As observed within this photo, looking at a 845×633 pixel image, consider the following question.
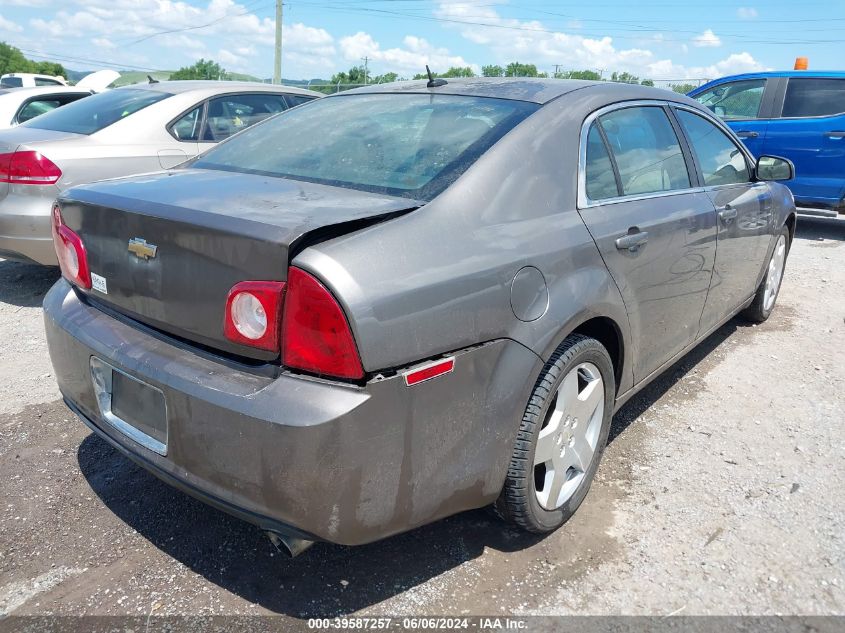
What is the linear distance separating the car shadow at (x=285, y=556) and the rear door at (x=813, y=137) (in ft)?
24.4

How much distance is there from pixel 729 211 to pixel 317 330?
268cm

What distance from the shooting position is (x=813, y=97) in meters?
8.11

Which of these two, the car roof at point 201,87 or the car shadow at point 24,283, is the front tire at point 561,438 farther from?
the car roof at point 201,87

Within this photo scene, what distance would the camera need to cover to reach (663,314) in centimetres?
301

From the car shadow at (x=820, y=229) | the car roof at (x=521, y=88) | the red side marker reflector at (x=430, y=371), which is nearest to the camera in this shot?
the red side marker reflector at (x=430, y=371)

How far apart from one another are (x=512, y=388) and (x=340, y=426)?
2.00 ft

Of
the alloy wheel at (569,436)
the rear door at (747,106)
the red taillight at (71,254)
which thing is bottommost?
the alloy wheel at (569,436)

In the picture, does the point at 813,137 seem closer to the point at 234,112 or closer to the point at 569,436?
the point at 234,112

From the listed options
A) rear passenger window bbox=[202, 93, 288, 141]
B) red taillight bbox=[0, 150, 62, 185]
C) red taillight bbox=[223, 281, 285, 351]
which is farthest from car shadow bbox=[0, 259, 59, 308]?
red taillight bbox=[223, 281, 285, 351]

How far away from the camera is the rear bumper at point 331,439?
1747 millimetres

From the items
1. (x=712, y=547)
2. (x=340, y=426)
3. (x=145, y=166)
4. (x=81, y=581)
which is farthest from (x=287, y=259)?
(x=145, y=166)

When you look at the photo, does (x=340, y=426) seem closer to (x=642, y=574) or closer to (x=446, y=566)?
(x=446, y=566)

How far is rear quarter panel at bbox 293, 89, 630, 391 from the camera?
5.78 ft

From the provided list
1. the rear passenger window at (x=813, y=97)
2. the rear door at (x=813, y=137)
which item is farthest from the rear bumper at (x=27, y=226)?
the rear passenger window at (x=813, y=97)
